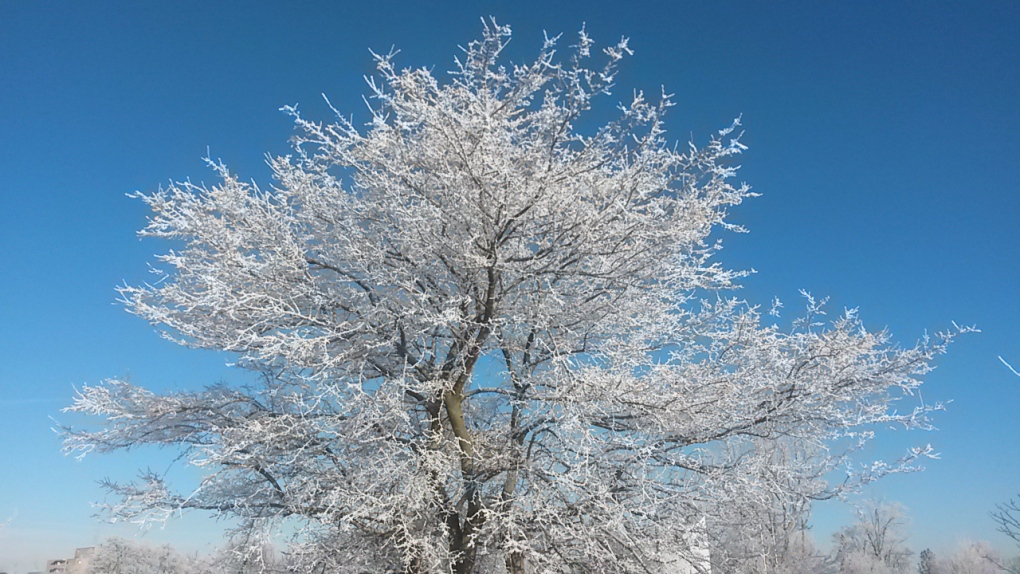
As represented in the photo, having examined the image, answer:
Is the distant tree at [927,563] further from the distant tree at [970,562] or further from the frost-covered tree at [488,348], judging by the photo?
the frost-covered tree at [488,348]

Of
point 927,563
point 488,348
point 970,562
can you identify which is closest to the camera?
point 488,348

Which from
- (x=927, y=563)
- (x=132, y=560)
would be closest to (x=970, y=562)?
(x=927, y=563)

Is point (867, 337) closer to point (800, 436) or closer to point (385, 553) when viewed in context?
point (800, 436)

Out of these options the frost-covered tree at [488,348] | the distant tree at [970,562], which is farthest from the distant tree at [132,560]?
the distant tree at [970,562]

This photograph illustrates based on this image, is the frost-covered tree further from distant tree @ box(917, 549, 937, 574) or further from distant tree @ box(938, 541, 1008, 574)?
distant tree @ box(917, 549, 937, 574)

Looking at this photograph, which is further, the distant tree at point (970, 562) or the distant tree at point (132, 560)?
the distant tree at point (132, 560)

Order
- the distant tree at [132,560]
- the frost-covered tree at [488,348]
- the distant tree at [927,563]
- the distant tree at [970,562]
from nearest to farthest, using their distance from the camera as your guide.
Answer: the frost-covered tree at [488,348] < the distant tree at [970,562] < the distant tree at [927,563] < the distant tree at [132,560]

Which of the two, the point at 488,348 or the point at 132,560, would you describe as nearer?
the point at 488,348

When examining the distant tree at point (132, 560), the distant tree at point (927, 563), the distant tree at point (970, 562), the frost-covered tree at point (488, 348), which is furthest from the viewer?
the distant tree at point (132, 560)

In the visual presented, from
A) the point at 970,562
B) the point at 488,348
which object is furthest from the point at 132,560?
the point at 970,562

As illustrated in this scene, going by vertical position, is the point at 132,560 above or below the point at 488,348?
below

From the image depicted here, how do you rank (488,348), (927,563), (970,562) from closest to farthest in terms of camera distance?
(488,348) < (970,562) < (927,563)

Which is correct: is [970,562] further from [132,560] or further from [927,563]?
[132,560]

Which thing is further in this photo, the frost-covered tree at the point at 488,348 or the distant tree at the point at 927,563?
the distant tree at the point at 927,563
